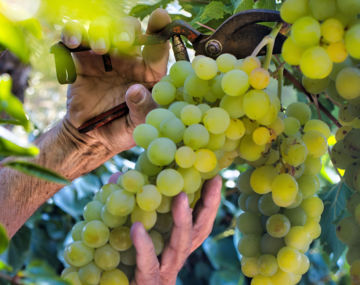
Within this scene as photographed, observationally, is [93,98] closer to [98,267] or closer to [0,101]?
[98,267]

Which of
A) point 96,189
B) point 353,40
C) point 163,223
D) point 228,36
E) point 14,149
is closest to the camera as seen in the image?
point 14,149

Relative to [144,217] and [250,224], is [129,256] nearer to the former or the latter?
[144,217]

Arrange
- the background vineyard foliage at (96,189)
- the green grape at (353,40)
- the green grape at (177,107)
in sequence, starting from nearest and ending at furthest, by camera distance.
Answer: the background vineyard foliage at (96,189) < the green grape at (353,40) < the green grape at (177,107)

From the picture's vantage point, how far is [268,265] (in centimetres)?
54

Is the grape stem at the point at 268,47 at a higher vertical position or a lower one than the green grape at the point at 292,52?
lower

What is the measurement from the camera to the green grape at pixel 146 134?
495mm

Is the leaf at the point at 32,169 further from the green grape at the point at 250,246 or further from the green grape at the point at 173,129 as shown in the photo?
the green grape at the point at 250,246

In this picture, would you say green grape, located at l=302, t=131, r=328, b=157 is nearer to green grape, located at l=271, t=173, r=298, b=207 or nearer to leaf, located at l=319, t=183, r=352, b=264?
green grape, located at l=271, t=173, r=298, b=207

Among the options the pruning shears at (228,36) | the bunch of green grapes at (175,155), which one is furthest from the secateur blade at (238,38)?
the bunch of green grapes at (175,155)

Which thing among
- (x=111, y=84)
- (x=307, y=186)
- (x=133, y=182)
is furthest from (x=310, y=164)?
(x=111, y=84)

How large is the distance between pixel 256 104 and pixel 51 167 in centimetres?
60

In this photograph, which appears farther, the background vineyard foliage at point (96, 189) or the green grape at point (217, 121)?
the green grape at point (217, 121)

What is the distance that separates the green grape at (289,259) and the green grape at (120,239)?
0.61 ft

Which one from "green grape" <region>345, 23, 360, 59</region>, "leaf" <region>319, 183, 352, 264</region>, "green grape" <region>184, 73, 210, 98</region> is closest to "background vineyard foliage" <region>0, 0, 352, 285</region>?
"leaf" <region>319, 183, 352, 264</region>
